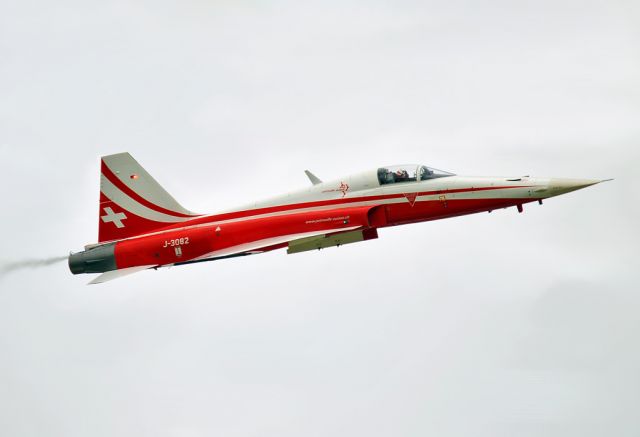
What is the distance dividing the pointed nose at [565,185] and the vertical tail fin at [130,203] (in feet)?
39.8

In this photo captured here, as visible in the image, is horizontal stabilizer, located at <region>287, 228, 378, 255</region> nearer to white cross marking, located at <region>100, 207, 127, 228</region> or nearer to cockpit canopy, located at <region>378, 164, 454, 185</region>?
A: cockpit canopy, located at <region>378, 164, 454, 185</region>

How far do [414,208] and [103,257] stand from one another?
10.6 m

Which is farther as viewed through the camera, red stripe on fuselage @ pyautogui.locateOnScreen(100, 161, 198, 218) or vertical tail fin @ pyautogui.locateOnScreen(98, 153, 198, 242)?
red stripe on fuselage @ pyautogui.locateOnScreen(100, 161, 198, 218)

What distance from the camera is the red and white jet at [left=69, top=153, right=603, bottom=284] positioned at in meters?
31.2

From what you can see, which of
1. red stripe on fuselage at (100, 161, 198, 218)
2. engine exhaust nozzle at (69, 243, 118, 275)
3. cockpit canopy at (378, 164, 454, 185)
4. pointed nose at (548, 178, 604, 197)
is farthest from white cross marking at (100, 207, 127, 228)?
pointed nose at (548, 178, 604, 197)

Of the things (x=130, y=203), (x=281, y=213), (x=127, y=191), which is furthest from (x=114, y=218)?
(x=281, y=213)

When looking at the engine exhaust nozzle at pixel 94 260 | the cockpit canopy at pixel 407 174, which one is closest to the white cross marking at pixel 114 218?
the engine exhaust nozzle at pixel 94 260

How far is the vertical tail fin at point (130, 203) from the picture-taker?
34.4 meters

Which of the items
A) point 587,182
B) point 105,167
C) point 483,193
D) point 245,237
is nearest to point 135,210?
point 105,167

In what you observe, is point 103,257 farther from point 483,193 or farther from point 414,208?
point 483,193

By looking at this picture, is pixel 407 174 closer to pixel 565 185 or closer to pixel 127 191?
pixel 565 185

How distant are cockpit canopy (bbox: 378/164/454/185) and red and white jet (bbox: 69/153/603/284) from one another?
0.11ft

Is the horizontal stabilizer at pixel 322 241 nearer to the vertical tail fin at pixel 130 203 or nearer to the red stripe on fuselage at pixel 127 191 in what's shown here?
the vertical tail fin at pixel 130 203

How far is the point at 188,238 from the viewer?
109 feet
